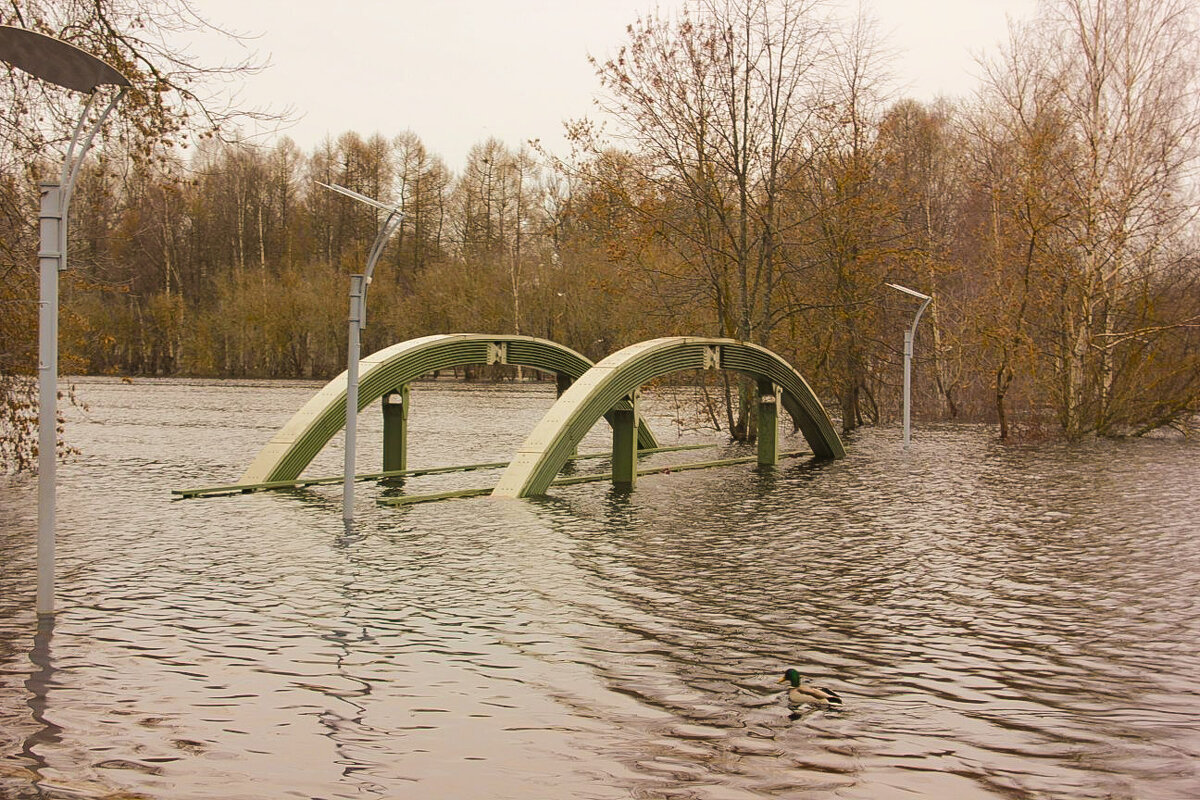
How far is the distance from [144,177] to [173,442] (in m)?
13.7

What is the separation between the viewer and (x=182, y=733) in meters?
6.07

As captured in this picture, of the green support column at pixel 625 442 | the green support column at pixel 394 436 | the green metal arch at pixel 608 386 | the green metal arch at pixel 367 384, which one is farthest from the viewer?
the green support column at pixel 394 436

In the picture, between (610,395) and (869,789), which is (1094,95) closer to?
(610,395)

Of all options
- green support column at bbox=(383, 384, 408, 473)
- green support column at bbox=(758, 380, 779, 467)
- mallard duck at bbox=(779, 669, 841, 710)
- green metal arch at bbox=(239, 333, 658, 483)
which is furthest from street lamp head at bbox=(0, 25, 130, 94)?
green support column at bbox=(758, 380, 779, 467)

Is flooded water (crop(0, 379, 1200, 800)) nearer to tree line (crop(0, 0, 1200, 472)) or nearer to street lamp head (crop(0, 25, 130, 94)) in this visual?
street lamp head (crop(0, 25, 130, 94))

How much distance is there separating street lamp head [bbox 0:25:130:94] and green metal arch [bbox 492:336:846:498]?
9.47 meters

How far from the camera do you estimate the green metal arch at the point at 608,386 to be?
1717cm

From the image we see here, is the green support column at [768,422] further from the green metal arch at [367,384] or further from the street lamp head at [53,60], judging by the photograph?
the street lamp head at [53,60]

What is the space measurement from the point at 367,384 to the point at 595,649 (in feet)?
35.8

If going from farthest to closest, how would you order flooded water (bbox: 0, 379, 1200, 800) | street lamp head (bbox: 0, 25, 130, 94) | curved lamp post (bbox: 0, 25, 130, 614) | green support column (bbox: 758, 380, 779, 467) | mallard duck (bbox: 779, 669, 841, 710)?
1. green support column (bbox: 758, 380, 779, 467)
2. curved lamp post (bbox: 0, 25, 130, 614)
3. street lamp head (bbox: 0, 25, 130, 94)
4. mallard duck (bbox: 779, 669, 841, 710)
5. flooded water (bbox: 0, 379, 1200, 800)

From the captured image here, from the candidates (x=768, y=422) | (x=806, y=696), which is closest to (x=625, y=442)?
(x=768, y=422)

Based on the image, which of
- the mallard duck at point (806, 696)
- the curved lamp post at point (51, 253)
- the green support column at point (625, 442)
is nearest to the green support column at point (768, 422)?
the green support column at point (625, 442)

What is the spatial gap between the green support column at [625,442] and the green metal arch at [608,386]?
1.33 feet

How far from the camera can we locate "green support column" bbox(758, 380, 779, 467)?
933 inches
